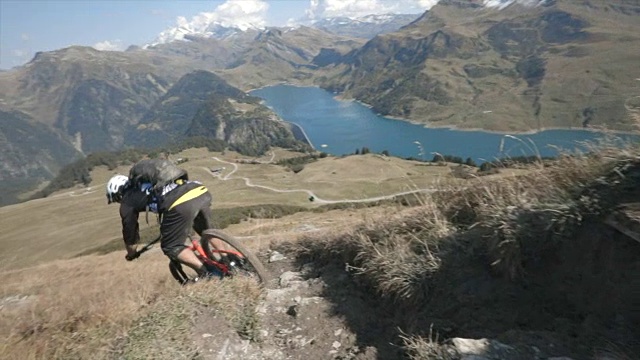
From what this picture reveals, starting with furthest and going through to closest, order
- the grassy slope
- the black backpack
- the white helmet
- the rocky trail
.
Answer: the grassy slope < the white helmet < the black backpack < the rocky trail

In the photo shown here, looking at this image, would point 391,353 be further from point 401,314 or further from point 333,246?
point 333,246

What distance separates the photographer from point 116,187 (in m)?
7.21

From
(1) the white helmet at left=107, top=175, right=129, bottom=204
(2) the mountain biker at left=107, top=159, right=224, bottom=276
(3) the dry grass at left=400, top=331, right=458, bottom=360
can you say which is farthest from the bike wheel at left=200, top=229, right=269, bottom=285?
(3) the dry grass at left=400, top=331, right=458, bottom=360

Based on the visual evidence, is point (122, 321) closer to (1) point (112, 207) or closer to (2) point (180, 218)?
(2) point (180, 218)

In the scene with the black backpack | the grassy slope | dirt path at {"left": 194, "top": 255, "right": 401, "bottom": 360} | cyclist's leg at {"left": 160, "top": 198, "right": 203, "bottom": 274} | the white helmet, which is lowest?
the grassy slope

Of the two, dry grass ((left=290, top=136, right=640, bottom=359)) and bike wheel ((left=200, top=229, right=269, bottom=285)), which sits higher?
dry grass ((left=290, top=136, right=640, bottom=359))

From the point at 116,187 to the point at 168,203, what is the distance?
1.45m

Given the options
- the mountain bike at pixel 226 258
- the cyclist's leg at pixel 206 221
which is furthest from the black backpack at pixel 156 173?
the mountain bike at pixel 226 258

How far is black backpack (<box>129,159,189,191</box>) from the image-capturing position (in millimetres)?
6539

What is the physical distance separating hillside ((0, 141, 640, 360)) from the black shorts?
698 millimetres

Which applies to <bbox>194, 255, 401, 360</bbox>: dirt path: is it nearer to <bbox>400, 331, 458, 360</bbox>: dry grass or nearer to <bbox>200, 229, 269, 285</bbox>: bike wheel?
<bbox>200, 229, 269, 285</bbox>: bike wheel

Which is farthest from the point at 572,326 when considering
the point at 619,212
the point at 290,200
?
the point at 290,200

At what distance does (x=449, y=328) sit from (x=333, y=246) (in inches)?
116

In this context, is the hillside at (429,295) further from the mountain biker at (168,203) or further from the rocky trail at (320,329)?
the mountain biker at (168,203)
